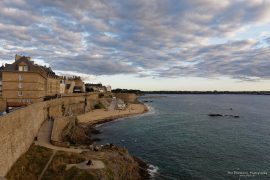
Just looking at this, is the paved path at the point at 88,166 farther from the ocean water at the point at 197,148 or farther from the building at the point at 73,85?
the building at the point at 73,85

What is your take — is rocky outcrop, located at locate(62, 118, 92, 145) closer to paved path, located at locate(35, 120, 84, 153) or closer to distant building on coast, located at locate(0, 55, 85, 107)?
paved path, located at locate(35, 120, 84, 153)

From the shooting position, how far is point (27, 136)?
32.2m

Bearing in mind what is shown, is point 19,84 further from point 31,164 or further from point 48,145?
point 31,164

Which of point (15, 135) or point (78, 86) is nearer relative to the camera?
point (15, 135)

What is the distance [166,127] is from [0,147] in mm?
54305

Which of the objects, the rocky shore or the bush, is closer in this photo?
the rocky shore

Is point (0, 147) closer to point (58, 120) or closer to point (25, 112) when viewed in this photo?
point (25, 112)

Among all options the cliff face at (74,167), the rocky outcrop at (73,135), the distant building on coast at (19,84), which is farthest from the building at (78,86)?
the cliff face at (74,167)

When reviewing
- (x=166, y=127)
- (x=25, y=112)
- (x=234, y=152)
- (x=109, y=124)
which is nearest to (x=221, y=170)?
(x=234, y=152)

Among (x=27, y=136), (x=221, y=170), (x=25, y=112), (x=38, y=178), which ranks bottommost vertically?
(x=221, y=170)

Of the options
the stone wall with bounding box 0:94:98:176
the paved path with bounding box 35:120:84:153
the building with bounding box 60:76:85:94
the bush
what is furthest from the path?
the building with bounding box 60:76:85:94

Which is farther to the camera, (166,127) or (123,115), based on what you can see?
(123,115)

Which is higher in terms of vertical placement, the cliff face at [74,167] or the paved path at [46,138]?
the paved path at [46,138]

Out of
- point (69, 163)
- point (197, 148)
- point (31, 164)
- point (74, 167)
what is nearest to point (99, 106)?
point (197, 148)
